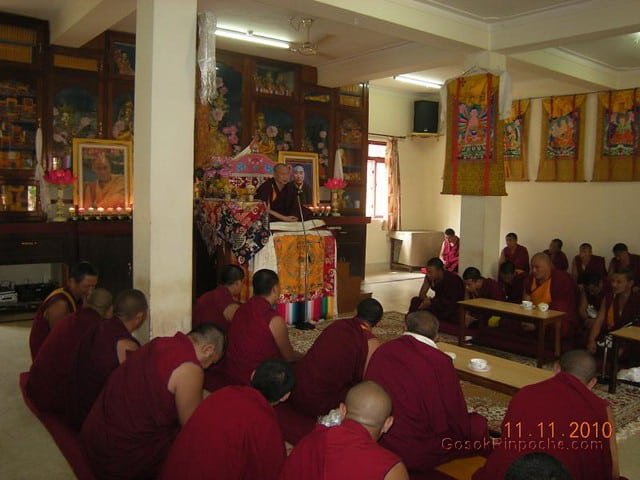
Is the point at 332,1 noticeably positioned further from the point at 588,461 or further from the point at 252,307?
the point at 588,461

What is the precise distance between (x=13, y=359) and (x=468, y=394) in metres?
3.88

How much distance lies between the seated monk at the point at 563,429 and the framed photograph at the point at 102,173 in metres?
6.17

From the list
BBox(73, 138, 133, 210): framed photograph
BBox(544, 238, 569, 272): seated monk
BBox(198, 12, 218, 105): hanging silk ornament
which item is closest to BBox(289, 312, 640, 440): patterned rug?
BBox(198, 12, 218, 105): hanging silk ornament

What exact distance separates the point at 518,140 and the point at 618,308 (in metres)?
6.01

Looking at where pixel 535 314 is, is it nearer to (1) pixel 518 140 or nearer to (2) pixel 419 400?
(2) pixel 419 400

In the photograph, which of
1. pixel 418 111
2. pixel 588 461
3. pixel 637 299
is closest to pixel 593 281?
pixel 637 299

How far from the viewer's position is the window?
1194 cm

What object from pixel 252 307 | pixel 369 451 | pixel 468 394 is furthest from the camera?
pixel 468 394

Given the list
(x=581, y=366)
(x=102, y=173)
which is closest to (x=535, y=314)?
(x=581, y=366)

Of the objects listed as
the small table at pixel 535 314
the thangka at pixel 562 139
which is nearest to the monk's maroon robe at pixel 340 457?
the small table at pixel 535 314

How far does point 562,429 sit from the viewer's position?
90.9 inches

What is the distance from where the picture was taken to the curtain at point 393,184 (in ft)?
39.1

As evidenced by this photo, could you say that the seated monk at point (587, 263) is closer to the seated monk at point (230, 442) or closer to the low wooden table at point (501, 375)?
the low wooden table at point (501, 375)

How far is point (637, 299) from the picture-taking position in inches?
204
